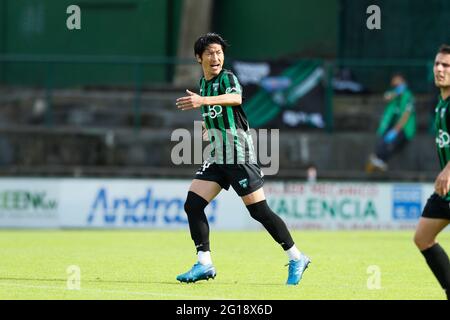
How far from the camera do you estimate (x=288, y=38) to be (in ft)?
96.1

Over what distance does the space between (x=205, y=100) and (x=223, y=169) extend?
91cm

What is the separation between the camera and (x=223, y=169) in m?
11.9

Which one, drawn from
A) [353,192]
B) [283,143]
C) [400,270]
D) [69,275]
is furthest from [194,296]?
[283,143]

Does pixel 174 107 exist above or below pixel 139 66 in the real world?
below

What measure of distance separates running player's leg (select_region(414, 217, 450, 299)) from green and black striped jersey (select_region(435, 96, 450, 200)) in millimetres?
499

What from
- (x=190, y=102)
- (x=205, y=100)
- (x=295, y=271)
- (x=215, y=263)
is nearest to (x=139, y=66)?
(x=215, y=263)

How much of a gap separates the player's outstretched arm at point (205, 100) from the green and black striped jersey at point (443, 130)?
2.30m

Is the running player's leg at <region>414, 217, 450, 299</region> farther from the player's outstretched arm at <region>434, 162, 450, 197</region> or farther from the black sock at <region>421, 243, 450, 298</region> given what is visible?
the player's outstretched arm at <region>434, 162, 450, 197</region>

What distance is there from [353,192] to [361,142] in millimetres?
2045

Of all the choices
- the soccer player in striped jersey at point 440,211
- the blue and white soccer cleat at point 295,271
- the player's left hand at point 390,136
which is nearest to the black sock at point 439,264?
the soccer player in striped jersey at point 440,211

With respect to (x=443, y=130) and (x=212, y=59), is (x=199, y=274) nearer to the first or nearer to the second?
(x=212, y=59)

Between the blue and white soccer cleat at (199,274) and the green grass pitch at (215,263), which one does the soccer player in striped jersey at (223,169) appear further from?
the green grass pitch at (215,263)

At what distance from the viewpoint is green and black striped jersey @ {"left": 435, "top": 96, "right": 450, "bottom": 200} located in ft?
32.4

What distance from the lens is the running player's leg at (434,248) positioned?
32.5 feet
